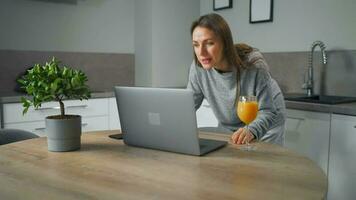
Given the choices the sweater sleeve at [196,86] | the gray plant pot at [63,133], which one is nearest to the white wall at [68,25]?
the sweater sleeve at [196,86]

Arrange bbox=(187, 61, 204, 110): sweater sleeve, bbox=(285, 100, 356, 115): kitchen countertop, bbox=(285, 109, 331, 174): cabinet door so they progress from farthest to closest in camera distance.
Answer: bbox=(285, 109, 331, 174): cabinet door
bbox=(285, 100, 356, 115): kitchen countertop
bbox=(187, 61, 204, 110): sweater sleeve

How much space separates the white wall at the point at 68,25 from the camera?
3.00 metres

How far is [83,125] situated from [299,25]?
1978 mm

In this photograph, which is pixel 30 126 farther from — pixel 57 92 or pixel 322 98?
pixel 322 98

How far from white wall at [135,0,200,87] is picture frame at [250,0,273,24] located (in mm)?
788

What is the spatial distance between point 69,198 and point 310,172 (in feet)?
2.27

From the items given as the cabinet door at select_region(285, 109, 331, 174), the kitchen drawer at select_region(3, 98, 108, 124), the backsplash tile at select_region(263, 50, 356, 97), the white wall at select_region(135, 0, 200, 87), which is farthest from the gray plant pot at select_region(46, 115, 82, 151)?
the white wall at select_region(135, 0, 200, 87)

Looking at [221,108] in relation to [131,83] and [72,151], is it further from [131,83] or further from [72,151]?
[131,83]

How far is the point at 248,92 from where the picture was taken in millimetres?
1780

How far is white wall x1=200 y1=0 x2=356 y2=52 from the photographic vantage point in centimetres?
265

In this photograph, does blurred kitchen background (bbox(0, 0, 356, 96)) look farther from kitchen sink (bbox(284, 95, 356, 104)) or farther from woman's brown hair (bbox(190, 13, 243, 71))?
woman's brown hair (bbox(190, 13, 243, 71))

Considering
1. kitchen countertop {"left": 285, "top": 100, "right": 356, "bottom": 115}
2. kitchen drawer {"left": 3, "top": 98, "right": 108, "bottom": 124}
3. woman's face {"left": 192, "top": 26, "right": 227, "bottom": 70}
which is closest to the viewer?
woman's face {"left": 192, "top": 26, "right": 227, "bottom": 70}

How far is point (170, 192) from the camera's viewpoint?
0.90 meters

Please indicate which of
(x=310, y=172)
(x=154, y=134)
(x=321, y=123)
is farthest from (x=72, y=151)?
(x=321, y=123)
